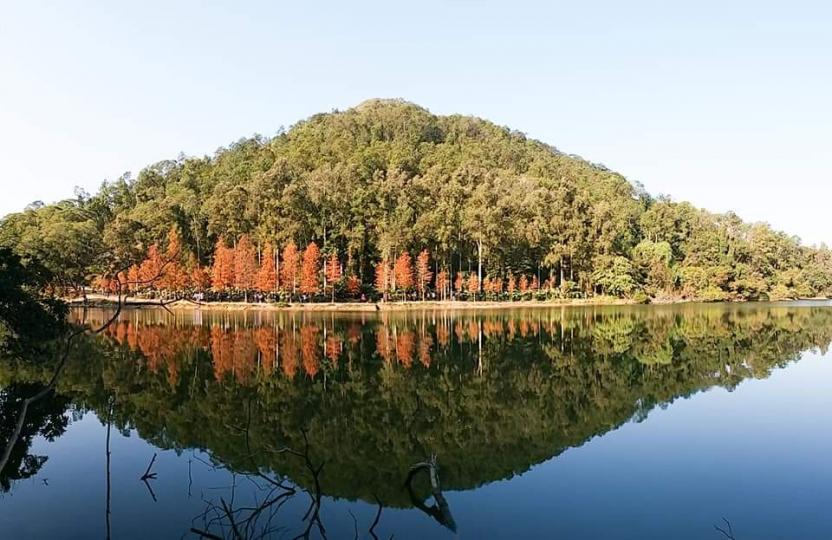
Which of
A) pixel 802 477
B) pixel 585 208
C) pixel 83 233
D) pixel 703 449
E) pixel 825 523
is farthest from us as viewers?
pixel 585 208

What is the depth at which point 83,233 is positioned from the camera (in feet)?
246

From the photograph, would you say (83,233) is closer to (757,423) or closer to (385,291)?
(385,291)

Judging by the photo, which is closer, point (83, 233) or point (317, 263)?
point (317, 263)

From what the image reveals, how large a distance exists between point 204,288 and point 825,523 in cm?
6615

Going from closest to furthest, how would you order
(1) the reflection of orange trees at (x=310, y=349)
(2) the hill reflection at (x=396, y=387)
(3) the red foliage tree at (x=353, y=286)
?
(2) the hill reflection at (x=396, y=387) → (1) the reflection of orange trees at (x=310, y=349) → (3) the red foliage tree at (x=353, y=286)

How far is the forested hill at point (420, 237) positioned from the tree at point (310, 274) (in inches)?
9.2

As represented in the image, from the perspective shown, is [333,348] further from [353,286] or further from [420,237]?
[420,237]

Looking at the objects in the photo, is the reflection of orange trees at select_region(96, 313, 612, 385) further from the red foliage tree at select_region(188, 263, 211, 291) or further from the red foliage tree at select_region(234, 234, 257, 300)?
the red foliage tree at select_region(188, 263, 211, 291)

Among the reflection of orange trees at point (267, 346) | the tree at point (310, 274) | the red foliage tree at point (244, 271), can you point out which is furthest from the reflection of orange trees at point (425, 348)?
the red foliage tree at point (244, 271)

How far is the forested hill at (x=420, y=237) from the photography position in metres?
68.2

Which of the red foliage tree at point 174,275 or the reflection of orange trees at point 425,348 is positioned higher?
the red foliage tree at point 174,275

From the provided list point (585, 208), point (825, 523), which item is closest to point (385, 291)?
point (585, 208)

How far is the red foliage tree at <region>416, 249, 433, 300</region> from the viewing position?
66812 mm

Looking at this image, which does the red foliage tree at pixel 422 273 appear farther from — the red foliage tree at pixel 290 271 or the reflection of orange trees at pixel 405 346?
the reflection of orange trees at pixel 405 346
